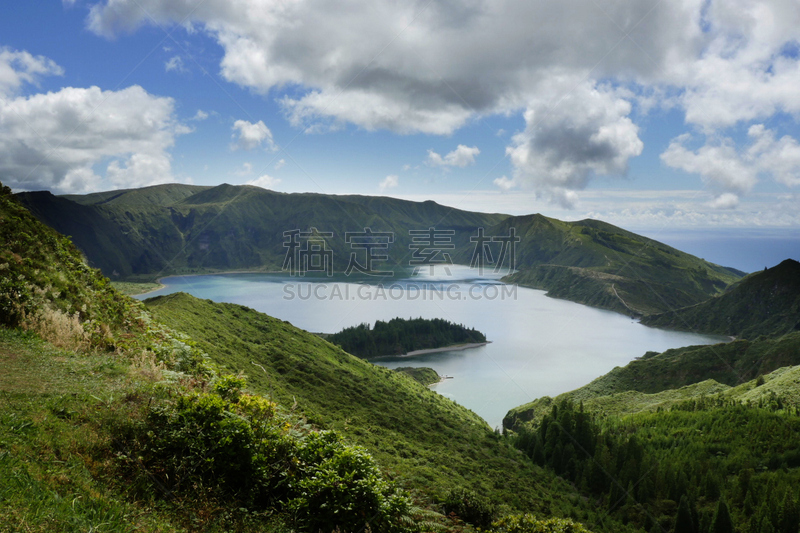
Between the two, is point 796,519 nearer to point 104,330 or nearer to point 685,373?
point 104,330

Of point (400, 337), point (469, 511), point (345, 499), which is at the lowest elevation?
point (400, 337)

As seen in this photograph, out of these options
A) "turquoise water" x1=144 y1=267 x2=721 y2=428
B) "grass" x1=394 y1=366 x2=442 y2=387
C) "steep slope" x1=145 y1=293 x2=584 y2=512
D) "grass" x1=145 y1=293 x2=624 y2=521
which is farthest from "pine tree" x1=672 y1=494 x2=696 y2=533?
"grass" x1=394 y1=366 x2=442 y2=387

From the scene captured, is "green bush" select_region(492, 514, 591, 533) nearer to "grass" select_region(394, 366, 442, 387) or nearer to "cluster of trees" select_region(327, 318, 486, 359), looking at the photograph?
"grass" select_region(394, 366, 442, 387)

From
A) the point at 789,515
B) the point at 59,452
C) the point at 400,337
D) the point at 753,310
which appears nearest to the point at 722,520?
the point at 789,515

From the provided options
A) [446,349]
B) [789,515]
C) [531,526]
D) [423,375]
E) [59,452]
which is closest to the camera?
[59,452]

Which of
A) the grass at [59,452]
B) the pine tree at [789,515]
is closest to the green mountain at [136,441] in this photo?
the grass at [59,452]

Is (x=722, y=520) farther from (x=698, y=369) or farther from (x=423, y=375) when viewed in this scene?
(x=423, y=375)
